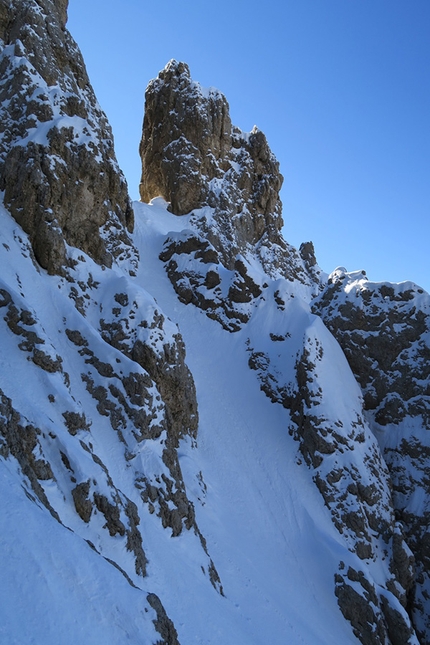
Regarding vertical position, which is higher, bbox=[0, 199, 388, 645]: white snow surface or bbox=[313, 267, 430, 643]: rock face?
bbox=[313, 267, 430, 643]: rock face

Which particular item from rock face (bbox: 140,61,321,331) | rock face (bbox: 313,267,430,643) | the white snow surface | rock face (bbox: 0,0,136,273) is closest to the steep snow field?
the white snow surface

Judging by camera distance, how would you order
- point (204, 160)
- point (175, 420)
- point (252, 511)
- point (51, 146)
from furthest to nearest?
point (204, 160) → point (51, 146) → point (252, 511) → point (175, 420)

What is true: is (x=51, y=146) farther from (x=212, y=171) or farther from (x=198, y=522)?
(x=212, y=171)

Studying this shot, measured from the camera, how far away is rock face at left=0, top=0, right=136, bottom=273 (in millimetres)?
28156

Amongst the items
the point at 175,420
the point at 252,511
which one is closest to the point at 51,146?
the point at 175,420

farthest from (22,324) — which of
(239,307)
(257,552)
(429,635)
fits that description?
(429,635)

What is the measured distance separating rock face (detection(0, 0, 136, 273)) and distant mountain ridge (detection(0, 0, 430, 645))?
0.43 feet

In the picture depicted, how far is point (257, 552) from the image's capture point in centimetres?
2625

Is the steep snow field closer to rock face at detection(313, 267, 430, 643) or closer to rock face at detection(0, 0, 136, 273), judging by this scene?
rock face at detection(313, 267, 430, 643)

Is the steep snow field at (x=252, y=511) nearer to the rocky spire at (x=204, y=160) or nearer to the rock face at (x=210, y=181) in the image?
the rock face at (x=210, y=181)

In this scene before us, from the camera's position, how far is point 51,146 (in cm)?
2961

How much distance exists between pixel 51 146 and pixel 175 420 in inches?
688

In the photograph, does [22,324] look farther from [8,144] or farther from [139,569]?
[8,144]

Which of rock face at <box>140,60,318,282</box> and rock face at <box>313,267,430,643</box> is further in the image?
rock face at <box>140,60,318,282</box>
